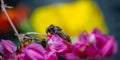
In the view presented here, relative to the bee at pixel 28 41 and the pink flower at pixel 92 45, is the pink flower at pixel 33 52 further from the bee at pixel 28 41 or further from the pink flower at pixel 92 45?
the pink flower at pixel 92 45

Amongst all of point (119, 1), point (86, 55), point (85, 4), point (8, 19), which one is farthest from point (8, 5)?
point (119, 1)

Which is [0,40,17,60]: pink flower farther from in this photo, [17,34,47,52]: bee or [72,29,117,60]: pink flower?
[72,29,117,60]: pink flower

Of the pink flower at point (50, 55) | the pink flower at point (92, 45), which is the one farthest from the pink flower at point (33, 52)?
the pink flower at point (92, 45)

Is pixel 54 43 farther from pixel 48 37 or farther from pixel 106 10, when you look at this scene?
pixel 106 10

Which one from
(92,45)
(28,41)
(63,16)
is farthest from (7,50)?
(63,16)

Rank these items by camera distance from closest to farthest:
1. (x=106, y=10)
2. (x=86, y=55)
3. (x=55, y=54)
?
(x=55, y=54)
(x=86, y=55)
(x=106, y=10)

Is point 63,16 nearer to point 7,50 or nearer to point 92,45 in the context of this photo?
point 92,45
